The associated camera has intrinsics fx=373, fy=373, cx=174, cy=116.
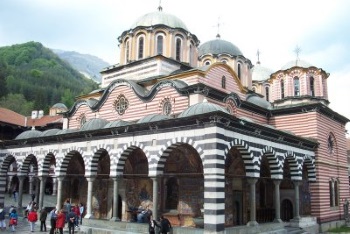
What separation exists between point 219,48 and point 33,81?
76462mm

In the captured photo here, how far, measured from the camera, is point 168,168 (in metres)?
18.5

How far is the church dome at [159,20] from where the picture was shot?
2449 cm

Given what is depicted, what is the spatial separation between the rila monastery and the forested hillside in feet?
149

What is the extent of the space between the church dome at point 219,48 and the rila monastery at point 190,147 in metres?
0.12

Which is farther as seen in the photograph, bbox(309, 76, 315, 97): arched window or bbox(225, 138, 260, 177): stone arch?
bbox(309, 76, 315, 97): arched window

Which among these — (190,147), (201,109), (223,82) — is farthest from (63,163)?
(223,82)

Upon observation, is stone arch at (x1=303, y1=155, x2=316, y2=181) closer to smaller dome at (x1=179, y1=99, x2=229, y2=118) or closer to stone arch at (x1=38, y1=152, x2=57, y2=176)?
smaller dome at (x1=179, y1=99, x2=229, y2=118)

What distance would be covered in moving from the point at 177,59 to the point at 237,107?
549 centimetres

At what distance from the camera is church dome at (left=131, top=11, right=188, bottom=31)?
24492 mm

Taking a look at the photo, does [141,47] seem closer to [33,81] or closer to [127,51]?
[127,51]

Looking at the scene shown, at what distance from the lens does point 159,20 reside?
80.3ft

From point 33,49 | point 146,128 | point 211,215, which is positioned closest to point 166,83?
point 146,128

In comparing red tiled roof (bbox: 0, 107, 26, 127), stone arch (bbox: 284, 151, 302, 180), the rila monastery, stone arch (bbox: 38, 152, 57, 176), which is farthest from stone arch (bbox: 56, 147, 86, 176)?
red tiled roof (bbox: 0, 107, 26, 127)

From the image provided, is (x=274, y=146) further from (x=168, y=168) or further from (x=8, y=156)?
(x=8, y=156)
